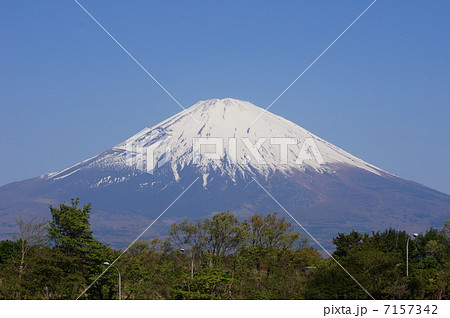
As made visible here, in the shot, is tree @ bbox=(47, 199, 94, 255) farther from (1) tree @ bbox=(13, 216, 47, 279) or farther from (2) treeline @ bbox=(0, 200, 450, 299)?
(1) tree @ bbox=(13, 216, 47, 279)

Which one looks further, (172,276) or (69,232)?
(172,276)

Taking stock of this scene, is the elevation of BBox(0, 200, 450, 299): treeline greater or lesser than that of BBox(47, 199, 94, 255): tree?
lesser

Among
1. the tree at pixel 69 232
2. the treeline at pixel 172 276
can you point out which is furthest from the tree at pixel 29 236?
the tree at pixel 69 232

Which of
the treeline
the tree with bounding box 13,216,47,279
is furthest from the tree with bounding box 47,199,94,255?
the tree with bounding box 13,216,47,279

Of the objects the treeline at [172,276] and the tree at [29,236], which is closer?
the treeline at [172,276]

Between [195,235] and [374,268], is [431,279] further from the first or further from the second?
[195,235]

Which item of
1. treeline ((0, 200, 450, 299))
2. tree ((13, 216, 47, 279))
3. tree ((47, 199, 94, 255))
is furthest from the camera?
tree ((47, 199, 94, 255))

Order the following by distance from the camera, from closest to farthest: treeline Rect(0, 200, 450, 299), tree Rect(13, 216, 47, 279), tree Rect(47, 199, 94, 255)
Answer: treeline Rect(0, 200, 450, 299) → tree Rect(13, 216, 47, 279) → tree Rect(47, 199, 94, 255)

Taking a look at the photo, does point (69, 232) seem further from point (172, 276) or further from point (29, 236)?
point (172, 276)

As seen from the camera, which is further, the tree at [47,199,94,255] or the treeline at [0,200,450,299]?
the tree at [47,199,94,255]

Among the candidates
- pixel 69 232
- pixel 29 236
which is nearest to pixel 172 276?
pixel 69 232

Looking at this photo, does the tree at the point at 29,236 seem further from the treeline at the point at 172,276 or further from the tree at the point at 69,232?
the tree at the point at 69,232
